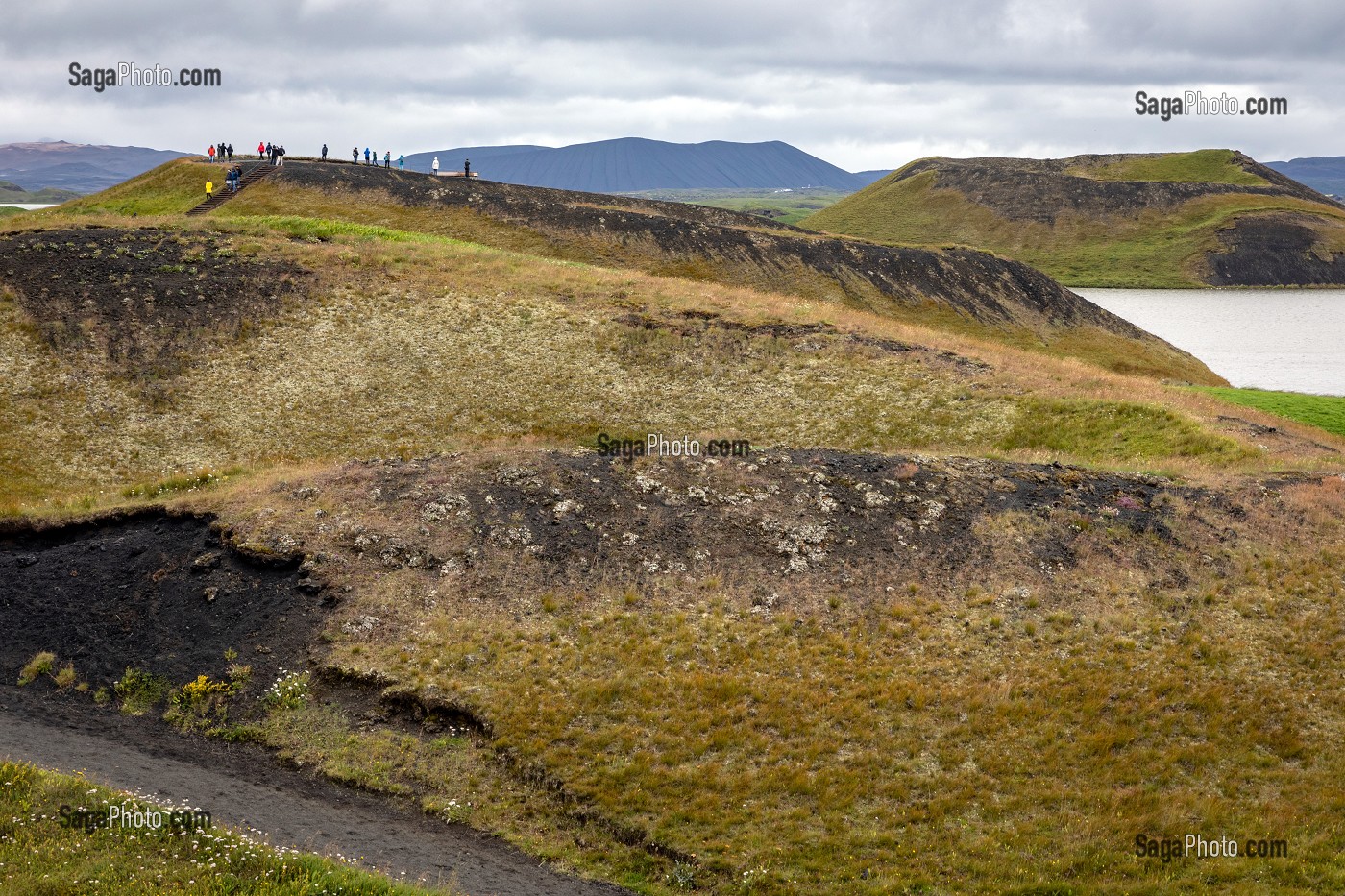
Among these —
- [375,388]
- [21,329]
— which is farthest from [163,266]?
[375,388]

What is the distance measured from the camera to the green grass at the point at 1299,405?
46438 millimetres

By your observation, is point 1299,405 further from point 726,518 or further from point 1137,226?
point 1137,226

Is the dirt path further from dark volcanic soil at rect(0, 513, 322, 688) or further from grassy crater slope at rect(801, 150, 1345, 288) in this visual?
grassy crater slope at rect(801, 150, 1345, 288)

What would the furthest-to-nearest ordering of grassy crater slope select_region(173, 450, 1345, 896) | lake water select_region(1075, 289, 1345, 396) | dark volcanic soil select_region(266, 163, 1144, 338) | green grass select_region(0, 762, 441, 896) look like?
dark volcanic soil select_region(266, 163, 1144, 338)
lake water select_region(1075, 289, 1345, 396)
grassy crater slope select_region(173, 450, 1345, 896)
green grass select_region(0, 762, 441, 896)

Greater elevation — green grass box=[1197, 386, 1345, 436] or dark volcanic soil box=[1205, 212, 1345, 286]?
dark volcanic soil box=[1205, 212, 1345, 286]

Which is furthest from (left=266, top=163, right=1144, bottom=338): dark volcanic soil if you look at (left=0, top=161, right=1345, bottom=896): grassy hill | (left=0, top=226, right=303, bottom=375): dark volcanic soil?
(left=0, top=161, right=1345, bottom=896): grassy hill

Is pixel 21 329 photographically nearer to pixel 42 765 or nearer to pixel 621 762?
pixel 42 765

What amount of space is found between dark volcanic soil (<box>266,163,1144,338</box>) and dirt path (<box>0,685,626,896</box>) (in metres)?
66.4

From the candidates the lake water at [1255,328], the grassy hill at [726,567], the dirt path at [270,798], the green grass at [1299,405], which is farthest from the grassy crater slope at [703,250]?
the dirt path at [270,798]

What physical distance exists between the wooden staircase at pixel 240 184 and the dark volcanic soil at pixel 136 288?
750 inches

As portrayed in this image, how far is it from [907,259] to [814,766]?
277 feet

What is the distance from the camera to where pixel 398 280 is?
52.9m

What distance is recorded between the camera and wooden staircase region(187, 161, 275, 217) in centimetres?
7288

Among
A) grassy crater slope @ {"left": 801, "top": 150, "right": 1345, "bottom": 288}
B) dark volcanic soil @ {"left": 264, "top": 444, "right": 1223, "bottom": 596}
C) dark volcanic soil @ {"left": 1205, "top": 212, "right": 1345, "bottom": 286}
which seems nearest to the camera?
dark volcanic soil @ {"left": 264, "top": 444, "right": 1223, "bottom": 596}
